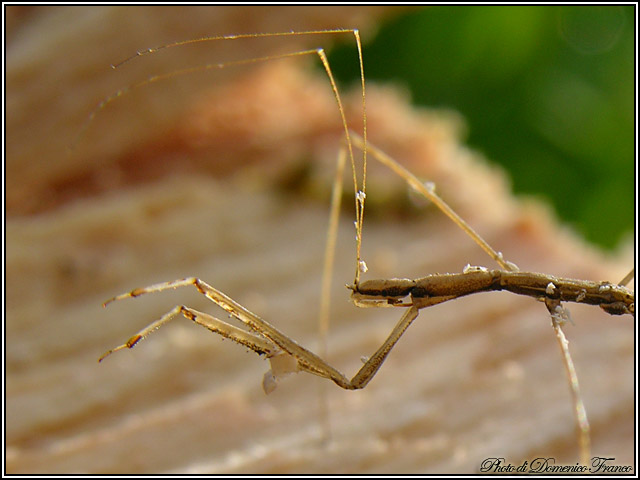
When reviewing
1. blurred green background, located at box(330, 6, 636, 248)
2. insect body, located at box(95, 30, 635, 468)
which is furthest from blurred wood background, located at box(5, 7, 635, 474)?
blurred green background, located at box(330, 6, 636, 248)

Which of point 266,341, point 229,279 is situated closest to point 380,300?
point 266,341

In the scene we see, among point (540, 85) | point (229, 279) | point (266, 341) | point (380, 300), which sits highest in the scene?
point (540, 85)

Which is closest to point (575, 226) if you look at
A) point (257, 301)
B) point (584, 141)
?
point (584, 141)

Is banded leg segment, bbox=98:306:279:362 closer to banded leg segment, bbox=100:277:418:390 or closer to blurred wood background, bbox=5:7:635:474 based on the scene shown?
banded leg segment, bbox=100:277:418:390

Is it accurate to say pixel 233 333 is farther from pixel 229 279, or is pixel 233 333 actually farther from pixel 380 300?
pixel 229 279

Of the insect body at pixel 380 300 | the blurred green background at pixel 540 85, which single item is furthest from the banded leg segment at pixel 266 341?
the blurred green background at pixel 540 85

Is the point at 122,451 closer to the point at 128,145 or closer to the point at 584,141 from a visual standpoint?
the point at 128,145
